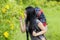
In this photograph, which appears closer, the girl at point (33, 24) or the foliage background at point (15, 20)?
the girl at point (33, 24)

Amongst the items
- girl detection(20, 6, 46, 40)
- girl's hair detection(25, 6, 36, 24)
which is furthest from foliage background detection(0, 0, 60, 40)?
girl's hair detection(25, 6, 36, 24)

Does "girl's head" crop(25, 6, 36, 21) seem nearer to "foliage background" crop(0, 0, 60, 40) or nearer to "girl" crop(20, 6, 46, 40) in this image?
"girl" crop(20, 6, 46, 40)

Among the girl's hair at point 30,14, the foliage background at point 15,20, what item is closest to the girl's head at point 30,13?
the girl's hair at point 30,14

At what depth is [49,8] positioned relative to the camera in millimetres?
16688

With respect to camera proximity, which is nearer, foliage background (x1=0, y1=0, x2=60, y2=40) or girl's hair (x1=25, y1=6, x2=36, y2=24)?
girl's hair (x1=25, y1=6, x2=36, y2=24)

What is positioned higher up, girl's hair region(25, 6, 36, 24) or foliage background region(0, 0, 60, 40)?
girl's hair region(25, 6, 36, 24)

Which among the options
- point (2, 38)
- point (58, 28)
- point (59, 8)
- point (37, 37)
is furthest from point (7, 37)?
point (59, 8)

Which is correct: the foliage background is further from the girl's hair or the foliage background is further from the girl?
the girl's hair

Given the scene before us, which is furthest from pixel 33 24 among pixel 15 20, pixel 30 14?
pixel 15 20

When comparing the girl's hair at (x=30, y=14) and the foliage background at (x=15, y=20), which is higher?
the girl's hair at (x=30, y=14)

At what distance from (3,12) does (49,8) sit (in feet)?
31.7

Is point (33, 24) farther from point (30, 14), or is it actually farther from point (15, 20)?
point (15, 20)

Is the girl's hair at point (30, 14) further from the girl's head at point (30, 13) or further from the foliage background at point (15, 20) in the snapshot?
the foliage background at point (15, 20)

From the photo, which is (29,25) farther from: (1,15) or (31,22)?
(1,15)
